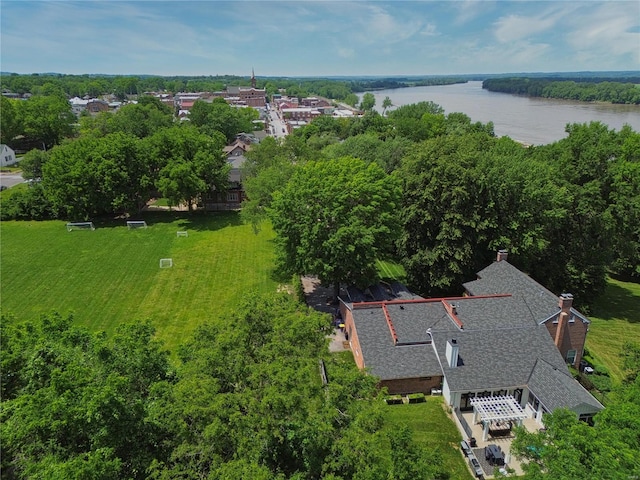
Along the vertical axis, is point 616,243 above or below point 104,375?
below

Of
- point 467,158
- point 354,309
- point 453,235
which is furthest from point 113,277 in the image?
point 467,158

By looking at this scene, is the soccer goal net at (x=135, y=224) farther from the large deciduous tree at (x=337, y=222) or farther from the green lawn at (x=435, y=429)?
the green lawn at (x=435, y=429)

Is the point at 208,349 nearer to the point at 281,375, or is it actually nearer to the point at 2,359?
the point at 281,375

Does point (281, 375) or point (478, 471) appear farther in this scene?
point (478, 471)

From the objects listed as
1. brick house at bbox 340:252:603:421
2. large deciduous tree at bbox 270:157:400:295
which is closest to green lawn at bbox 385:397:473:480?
brick house at bbox 340:252:603:421

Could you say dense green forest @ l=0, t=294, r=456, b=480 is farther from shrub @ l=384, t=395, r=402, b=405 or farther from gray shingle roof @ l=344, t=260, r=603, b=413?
gray shingle roof @ l=344, t=260, r=603, b=413

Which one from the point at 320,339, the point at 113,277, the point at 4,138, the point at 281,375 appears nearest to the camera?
the point at 281,375
